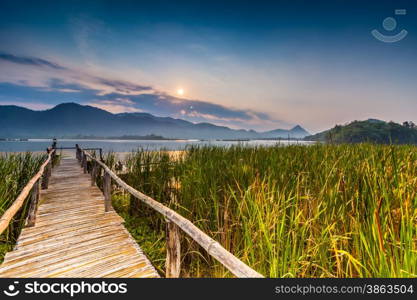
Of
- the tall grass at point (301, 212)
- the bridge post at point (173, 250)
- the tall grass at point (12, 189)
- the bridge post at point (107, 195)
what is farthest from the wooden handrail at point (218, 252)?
the tall grass at point (12, 189)

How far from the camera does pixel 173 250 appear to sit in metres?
2.48

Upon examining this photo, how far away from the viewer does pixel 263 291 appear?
1568 mm

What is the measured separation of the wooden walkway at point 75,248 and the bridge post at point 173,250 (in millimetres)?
378

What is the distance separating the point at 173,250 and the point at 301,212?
61.2 inches

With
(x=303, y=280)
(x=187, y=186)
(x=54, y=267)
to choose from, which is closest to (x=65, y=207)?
(x=54, y=267)

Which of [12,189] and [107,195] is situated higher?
[12,189]

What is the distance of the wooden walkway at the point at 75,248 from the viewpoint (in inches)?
107

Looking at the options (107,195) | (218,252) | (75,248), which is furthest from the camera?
(107,195)

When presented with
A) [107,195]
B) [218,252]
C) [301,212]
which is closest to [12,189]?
[107,195]

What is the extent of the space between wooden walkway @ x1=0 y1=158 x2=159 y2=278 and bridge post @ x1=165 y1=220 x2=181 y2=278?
38 cm

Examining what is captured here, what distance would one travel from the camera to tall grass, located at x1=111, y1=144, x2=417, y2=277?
5.89 feet

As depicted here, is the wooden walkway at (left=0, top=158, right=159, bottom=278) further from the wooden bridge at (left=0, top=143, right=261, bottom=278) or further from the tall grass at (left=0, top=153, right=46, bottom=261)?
the tall grass at (left=0, top=153, right=46, bottom=261)

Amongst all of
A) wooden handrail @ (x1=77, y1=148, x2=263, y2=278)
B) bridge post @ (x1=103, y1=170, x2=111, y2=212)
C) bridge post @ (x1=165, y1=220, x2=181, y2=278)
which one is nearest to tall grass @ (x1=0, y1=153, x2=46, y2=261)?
bridge post @ (x1=103, y1=170, x2=111, y2=212)

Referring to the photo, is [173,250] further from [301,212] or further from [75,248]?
[75,248]
